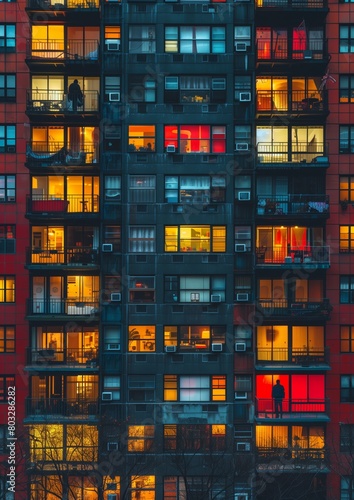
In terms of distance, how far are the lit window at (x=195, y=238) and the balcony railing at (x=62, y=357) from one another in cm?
765

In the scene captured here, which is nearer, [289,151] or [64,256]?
[64,256]

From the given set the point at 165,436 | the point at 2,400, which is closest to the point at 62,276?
the point at 2,400

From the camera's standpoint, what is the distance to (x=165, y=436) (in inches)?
1458

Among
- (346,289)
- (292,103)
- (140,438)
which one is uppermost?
(292,103)

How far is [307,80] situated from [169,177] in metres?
10.2

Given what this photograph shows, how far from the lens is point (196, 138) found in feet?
124

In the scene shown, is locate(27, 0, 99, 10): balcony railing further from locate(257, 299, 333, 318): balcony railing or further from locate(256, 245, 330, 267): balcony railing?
locate(257, 299, 333, 318): balcony railing

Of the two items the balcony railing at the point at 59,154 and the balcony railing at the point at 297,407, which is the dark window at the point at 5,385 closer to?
the balcony railing at the point at 59,154

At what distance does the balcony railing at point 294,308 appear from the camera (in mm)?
36844

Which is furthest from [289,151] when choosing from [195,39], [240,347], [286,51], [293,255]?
[240,347]

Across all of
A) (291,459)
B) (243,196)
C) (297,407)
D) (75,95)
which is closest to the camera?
(291,459)

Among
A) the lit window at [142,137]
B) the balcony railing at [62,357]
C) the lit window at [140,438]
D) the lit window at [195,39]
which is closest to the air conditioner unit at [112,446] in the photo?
the lit window at [140,438]

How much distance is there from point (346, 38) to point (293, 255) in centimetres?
1325

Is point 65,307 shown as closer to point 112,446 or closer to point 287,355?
point 112,446
